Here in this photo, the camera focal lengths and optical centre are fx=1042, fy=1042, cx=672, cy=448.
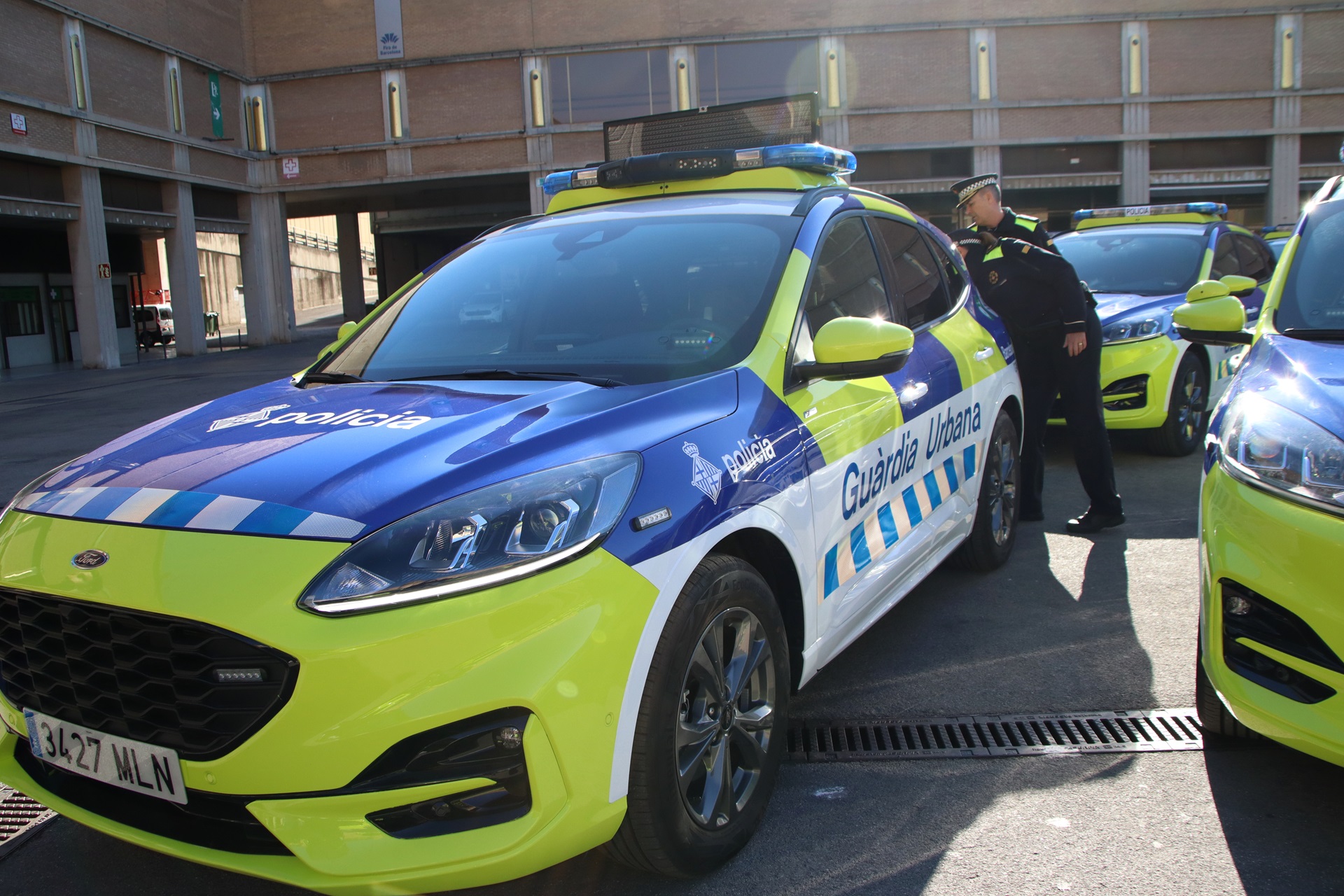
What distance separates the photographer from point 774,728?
271cm

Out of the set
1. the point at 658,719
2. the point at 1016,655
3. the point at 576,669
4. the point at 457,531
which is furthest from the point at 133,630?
the point at 1016,655

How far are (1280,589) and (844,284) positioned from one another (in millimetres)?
1574

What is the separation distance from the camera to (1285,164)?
3400 centimetres

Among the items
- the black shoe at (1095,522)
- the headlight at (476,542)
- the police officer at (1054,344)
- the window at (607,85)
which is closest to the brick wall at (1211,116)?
the window at (607,85)

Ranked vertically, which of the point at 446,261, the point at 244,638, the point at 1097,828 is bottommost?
the point at 1097,828

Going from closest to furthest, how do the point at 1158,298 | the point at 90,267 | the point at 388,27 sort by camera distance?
the point at 1158,298
the point at 90,267
the point at 388,27

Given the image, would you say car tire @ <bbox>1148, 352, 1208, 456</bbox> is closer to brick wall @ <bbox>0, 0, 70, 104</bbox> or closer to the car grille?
the car grille

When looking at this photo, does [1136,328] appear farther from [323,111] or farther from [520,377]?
[323,111]

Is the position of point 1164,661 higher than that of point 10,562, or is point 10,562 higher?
point 10,562

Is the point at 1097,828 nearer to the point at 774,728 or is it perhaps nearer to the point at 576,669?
the point at 774,728

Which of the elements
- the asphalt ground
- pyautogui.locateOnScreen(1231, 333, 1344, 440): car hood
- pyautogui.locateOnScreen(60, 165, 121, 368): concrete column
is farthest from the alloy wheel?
pyautogui.locateOnScreen(60, 165, 121, 368): concrete column

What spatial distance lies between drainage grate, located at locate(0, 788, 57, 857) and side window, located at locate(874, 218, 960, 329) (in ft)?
10.3

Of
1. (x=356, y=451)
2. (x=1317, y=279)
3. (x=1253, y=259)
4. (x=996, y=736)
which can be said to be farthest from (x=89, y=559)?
(x=1253, y=259)

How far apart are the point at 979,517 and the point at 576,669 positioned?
120 inches
